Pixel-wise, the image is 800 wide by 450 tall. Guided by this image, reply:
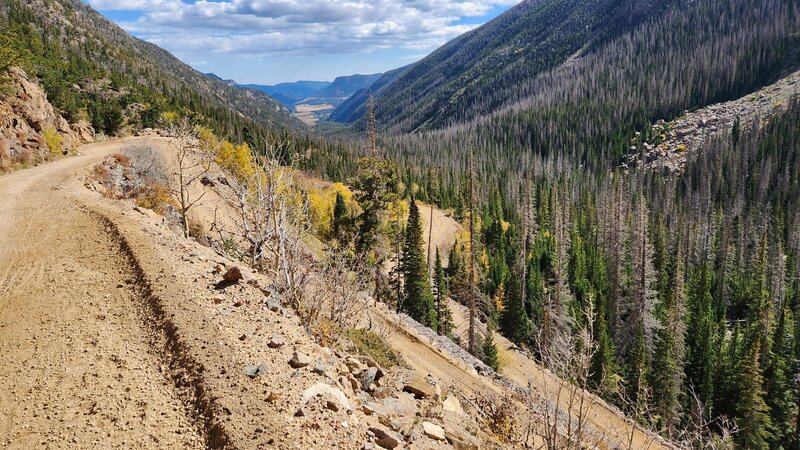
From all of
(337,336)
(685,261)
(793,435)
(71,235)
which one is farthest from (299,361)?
(685,261)

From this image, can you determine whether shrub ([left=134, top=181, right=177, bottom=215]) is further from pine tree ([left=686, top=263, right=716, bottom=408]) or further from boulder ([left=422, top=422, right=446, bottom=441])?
pine tree ([left=686, top=263, right=716, bottom=408])

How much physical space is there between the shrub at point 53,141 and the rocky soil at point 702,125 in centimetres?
13601

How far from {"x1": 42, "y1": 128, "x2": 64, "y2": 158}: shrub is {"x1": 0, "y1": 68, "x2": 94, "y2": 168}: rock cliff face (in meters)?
0.09

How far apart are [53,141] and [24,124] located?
10.2 feet

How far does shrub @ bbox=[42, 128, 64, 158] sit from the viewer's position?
35.0 m

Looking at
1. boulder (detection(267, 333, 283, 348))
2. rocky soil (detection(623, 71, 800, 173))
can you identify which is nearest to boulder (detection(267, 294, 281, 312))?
boulder (detection(267, 333, 283, 348))

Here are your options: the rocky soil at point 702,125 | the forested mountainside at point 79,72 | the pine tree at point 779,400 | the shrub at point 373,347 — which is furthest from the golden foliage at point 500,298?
the rocky soil at point 702,125

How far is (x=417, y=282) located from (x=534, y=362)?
13.1m

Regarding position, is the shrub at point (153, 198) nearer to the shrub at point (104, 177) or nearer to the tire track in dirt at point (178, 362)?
the shrub at point (104, 177)

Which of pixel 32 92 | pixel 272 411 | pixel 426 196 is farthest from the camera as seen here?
pixel 426 196

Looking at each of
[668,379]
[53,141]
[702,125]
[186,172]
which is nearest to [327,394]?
[186,172]

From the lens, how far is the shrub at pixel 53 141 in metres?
35.0

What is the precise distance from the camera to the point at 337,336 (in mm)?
12266

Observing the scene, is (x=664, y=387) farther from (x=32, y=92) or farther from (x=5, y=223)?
(x=32, y=92)
